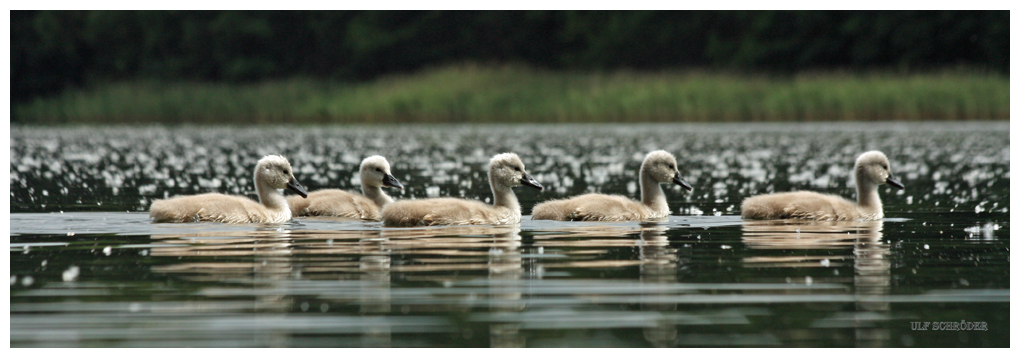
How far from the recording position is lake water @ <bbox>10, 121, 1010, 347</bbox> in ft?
20.3

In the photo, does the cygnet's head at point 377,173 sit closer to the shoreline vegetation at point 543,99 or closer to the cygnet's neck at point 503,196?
the cygnet's neck at point 503,196

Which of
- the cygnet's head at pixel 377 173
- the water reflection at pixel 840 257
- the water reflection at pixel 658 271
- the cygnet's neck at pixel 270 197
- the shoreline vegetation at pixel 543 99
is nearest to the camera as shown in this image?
the water reflection at pixel 658 271

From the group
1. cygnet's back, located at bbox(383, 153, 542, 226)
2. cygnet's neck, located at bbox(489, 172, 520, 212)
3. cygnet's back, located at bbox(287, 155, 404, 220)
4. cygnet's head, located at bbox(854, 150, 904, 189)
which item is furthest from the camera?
cygnet's head, located at bbox(854, 150, 904, 189)

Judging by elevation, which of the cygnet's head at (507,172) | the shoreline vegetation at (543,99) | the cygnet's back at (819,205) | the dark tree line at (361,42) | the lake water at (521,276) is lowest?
the lake water at (521,276)

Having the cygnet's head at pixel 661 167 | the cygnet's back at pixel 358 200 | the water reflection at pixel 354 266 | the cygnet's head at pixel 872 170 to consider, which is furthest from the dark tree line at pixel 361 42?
the water reflection at pixel 354 266

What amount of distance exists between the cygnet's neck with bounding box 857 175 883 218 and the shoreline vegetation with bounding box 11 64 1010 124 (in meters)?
24.1

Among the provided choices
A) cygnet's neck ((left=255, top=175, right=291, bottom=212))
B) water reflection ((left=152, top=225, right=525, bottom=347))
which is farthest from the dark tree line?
water reflection ((left=152, top=225, right=525, bottom=347))

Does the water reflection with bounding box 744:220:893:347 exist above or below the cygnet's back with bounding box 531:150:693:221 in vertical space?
below

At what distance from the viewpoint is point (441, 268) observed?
8141mm

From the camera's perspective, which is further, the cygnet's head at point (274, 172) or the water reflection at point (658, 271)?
the cygnet's head at point (274, 172)

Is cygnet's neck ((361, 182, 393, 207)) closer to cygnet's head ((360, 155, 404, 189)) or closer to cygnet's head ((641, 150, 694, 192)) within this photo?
cygnet's head ((360, 155, 404, 189))

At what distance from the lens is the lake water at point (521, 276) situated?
6184mm

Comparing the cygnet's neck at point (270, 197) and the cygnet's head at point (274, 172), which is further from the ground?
the cygnet's head at point (274, 172)

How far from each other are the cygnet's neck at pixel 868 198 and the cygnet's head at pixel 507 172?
290cm
